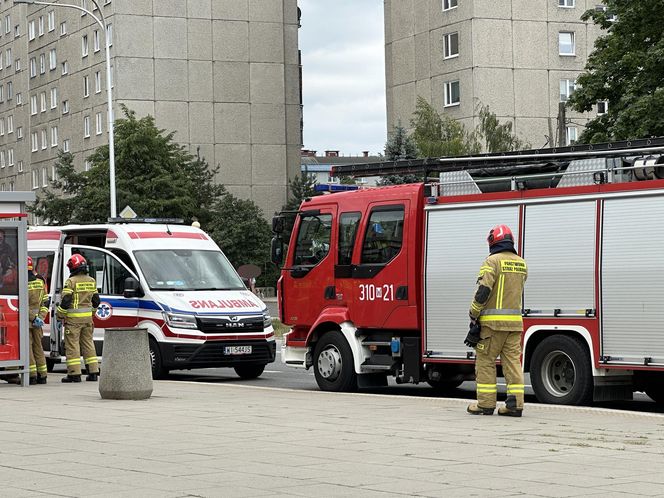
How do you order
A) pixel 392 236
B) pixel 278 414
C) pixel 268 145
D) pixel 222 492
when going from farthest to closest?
pixel 268 145 < pixel 392 236 < pixel 278 414 < pixel 222 492

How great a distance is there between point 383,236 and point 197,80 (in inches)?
2477

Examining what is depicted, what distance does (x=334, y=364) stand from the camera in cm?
1853

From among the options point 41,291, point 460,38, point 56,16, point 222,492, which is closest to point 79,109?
point 56,16

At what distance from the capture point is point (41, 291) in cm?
2022

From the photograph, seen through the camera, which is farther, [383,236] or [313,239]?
[313,239]

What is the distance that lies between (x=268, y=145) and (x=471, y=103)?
54.3 feet

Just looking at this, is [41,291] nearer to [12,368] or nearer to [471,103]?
[12,368]

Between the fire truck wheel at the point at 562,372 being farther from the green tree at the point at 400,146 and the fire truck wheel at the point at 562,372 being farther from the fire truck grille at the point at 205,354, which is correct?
the green tree at the point at 400,146

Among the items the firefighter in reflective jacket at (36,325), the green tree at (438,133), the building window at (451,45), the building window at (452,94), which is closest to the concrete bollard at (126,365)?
the firefighter in reflective jacket at (36,325)

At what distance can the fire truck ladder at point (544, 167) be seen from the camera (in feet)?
49.8

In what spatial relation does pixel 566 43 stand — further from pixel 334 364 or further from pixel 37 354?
pixel 334 364

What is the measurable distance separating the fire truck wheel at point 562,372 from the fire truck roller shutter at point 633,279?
0.37 meters

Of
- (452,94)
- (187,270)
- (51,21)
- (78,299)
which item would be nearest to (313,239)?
(78,299)

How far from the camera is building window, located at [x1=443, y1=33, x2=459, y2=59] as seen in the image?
70.8 meters
